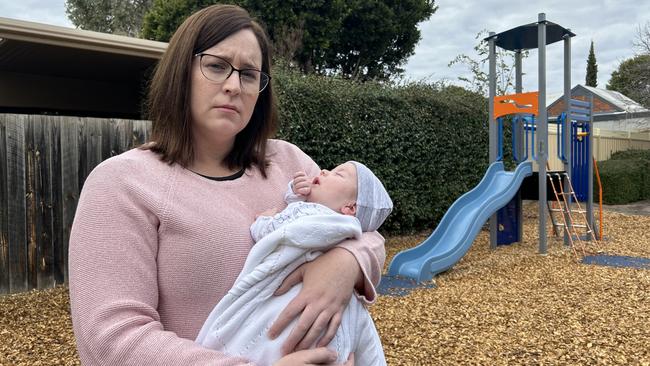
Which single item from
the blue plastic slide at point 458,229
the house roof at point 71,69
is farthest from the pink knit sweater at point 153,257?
the house roof at point 71,69

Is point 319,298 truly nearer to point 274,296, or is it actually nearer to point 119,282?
point 274,296

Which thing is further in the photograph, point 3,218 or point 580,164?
point 580,164

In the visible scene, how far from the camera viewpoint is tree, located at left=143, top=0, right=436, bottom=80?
15.2 m

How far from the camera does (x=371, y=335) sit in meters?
1.22

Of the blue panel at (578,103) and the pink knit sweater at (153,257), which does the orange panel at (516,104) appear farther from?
the pink knit sweater at (153,257)

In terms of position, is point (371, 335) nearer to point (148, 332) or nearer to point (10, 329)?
point (148, 332)

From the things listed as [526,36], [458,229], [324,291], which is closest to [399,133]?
[458,229]

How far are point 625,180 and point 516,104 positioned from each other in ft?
33.0

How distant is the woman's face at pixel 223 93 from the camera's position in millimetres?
1184

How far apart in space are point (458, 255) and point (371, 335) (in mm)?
4864

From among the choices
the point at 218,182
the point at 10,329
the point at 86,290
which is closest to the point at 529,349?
the point at 218,182

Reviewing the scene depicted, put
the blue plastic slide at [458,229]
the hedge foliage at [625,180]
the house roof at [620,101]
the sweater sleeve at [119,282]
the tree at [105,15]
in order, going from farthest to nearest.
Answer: the house roof at [620,101] → the tree at [105,15] → the hedge foliage at [625,180] → the blue plastic slide at [458,229] → the sweater sleeve at [119,282]

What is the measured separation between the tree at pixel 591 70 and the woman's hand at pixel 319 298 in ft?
146

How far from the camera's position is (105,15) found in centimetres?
2155
